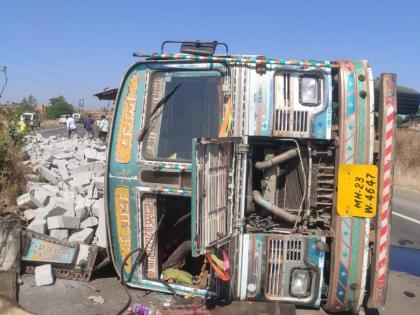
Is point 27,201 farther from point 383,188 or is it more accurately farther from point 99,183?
point 383,188

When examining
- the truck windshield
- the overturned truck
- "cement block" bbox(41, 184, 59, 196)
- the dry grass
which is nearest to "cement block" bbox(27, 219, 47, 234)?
the overturned truck

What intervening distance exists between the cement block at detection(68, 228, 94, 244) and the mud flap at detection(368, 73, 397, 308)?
107 inches

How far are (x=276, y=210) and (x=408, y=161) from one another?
20.7 meters

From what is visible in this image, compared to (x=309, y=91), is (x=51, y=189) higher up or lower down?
lower down

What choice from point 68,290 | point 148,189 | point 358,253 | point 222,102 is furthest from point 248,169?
point 68,290

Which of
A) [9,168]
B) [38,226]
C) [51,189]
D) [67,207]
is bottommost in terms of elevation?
[38,226]

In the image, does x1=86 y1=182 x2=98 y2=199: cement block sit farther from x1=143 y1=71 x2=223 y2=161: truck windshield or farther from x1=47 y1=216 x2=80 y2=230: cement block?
x1=143 y1=71 x2=223 y2=161: truck windshield

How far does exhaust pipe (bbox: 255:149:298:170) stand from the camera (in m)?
3.95

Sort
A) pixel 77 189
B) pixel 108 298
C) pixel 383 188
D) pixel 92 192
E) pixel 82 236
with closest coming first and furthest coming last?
pixel 383 188 < pixel 108 298 < pixel 82 236 < pixel 92 192 < pixel 77 189

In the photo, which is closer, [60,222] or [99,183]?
[60,222]

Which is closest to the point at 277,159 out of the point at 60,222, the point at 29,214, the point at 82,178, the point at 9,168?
the point at 60,222

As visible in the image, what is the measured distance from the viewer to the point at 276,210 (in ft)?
13.1

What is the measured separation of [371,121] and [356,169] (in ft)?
1.31

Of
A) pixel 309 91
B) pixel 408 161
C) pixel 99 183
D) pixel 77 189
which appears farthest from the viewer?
pixel 408 161
